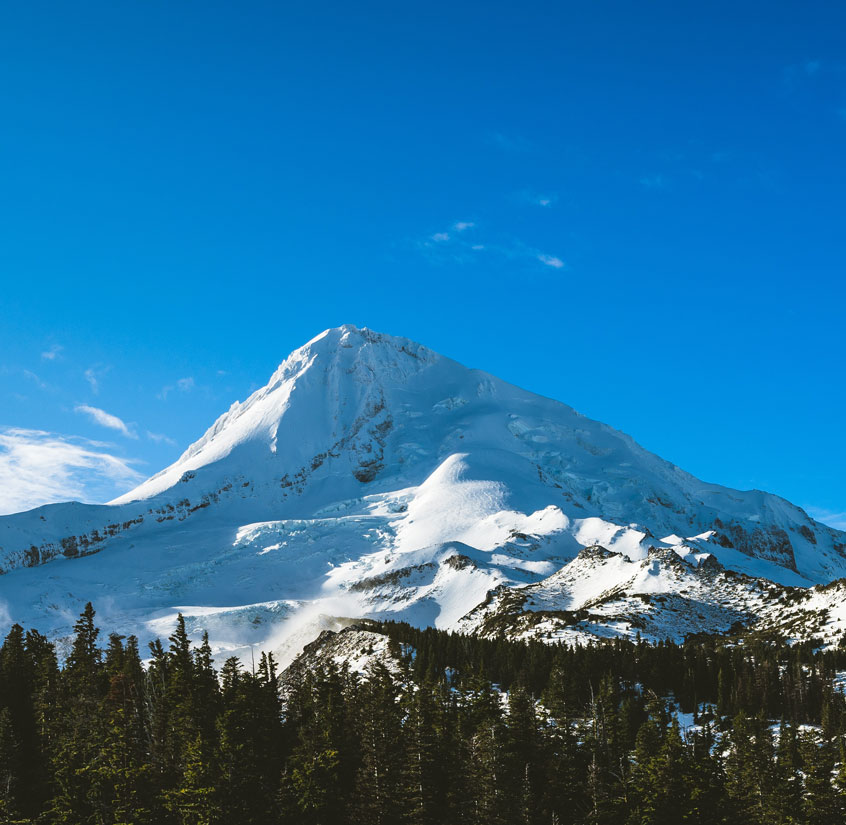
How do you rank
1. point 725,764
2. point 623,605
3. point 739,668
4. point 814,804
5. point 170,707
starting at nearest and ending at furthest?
1. point 814,804
2. point 725,764
3. point 170,707
4. point 739,668
5. point 623,605

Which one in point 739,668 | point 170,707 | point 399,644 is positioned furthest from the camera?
point 399,644

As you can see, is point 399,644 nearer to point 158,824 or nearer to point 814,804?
point 158,824

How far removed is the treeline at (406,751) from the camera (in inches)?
3120

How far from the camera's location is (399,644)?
140 metres

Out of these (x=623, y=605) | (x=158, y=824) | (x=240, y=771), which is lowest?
(x=158, y=824)

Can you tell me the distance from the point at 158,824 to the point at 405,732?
74.9ft

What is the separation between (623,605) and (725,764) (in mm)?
88140

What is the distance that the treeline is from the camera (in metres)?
79.2

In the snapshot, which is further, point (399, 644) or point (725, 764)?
point (399, 644)

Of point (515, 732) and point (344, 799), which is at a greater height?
point (515, 732)

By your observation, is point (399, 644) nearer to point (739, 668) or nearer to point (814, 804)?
point (739, 668)

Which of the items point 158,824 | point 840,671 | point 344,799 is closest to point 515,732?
point 344,799

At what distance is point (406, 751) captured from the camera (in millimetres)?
85062

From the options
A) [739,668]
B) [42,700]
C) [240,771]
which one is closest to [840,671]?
[739,668]
